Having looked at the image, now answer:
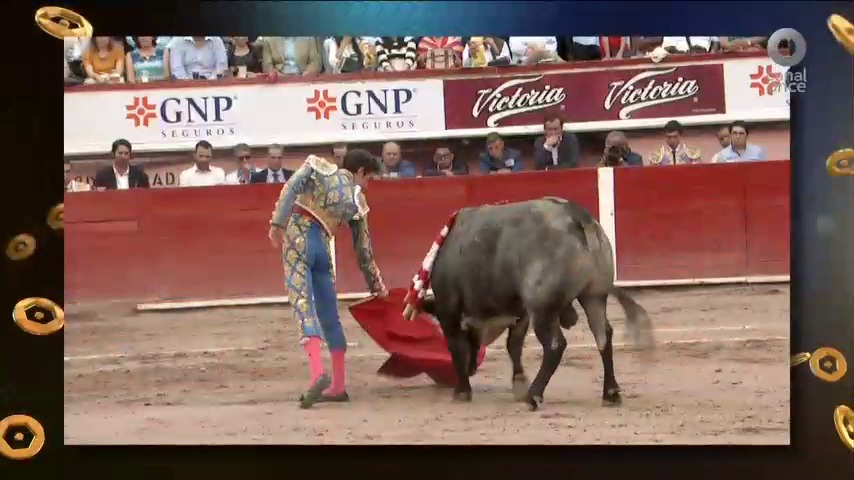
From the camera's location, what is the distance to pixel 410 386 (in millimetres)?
2641

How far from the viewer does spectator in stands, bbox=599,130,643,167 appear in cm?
265

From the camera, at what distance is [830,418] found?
2.69 metres

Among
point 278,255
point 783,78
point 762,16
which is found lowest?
point 278,255

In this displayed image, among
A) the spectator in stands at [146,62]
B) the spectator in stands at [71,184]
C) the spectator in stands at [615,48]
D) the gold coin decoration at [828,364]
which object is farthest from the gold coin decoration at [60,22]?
the gold coin decoration at [828,364]

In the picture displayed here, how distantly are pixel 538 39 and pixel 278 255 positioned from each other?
3.53 ft

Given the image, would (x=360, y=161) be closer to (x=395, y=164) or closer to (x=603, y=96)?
(x=395, y=164)

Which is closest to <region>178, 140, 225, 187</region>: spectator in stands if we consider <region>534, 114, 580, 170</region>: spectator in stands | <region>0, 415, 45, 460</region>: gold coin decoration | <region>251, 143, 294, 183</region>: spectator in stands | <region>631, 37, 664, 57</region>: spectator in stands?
<region>251, 143, 294, 183</region>: spectator in stands

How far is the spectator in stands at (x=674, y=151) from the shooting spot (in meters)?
2.65

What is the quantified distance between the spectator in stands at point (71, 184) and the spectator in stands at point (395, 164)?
0.95 meters

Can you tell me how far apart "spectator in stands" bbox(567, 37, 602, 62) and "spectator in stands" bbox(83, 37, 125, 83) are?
4.69ft

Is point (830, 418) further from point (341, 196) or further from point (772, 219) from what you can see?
point (341, 196)

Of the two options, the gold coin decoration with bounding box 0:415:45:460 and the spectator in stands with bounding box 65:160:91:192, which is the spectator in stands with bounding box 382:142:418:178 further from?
the gold coin decoration with bounding box 0:415:45:460

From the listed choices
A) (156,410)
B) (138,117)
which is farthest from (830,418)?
(138,117)

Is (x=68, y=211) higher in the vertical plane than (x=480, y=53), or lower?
lower
